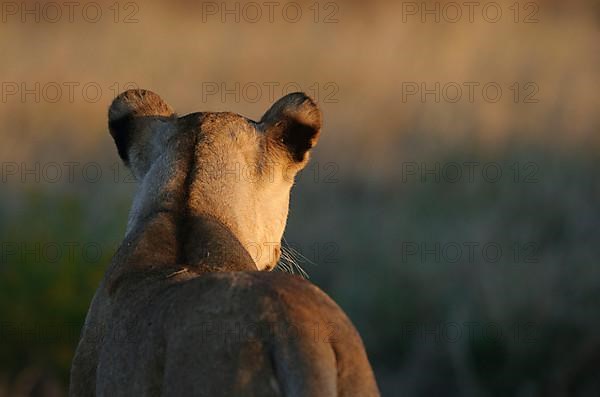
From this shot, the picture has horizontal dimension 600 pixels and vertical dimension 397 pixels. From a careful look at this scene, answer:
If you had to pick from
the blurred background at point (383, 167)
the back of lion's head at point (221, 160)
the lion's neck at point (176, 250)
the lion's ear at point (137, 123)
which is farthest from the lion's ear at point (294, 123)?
the blurred background at point (383, 167)

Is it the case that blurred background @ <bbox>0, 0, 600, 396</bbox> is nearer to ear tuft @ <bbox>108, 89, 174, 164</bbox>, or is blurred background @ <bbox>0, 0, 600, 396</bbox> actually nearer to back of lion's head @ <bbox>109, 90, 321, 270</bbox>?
ear tuft @ <bbox>108, 89, 174, 164</bbox>

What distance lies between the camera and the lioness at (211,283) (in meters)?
4.07

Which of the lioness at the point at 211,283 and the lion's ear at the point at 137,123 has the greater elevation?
the lion's ear at the point at 137,123

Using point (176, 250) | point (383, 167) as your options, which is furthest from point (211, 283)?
point (383, 167)

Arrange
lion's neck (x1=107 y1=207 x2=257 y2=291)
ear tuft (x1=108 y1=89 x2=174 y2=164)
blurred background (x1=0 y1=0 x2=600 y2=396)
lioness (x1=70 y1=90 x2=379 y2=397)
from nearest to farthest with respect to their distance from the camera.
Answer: lioness (x1=70 y1=90 x2=379 y2=397) < lion's neck (x1=107 y1=207 x2=257 y2=291) < ear tuft (x1=108 y1=89 x2=174 y2=164) < blurred background (x1=0 y1=0 x2=600 y2=396)

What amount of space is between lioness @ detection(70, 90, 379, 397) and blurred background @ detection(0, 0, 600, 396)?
16.3ft

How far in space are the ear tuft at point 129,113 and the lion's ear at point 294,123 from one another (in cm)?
41

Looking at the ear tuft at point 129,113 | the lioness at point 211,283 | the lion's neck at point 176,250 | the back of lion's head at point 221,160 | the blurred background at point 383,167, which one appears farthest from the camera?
the blurred background at point 383,167

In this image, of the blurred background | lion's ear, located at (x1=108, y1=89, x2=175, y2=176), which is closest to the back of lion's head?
lion's ear, located at (x1=108, y1=89, x2=175, y2=176)

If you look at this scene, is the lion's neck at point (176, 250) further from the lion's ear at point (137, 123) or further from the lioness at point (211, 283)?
the lion's ear at point (137, 123)

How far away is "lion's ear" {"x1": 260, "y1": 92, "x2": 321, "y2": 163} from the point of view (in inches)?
228

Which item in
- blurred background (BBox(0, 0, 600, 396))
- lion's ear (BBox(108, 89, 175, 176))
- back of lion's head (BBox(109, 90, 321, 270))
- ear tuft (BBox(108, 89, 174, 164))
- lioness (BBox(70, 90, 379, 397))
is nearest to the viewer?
lioness (BBox(70, 90, 379, 397))

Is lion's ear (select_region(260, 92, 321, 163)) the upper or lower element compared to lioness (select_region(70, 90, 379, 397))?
upper

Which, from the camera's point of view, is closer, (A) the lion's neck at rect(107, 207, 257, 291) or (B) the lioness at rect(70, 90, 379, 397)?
(B) the lioness at rect(70, 90, 379, 397)
